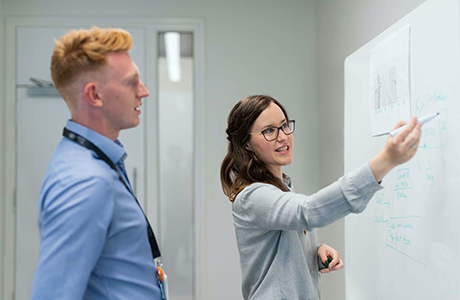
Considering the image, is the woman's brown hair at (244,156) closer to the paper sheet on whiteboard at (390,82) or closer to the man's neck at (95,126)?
the paper sheet on whiteboard at (390,82)

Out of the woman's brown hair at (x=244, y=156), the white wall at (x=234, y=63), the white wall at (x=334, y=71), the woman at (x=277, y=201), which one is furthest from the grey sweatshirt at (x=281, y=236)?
the white wall at (x=234, y=63)

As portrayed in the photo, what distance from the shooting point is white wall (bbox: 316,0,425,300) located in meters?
2.04

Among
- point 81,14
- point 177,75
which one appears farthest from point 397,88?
point 81,14

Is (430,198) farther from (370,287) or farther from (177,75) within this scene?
(177,75)

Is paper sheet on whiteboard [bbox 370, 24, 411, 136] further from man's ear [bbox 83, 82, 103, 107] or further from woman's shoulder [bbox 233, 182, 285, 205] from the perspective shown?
man's ear [bbox 83, 82, 103, 107]

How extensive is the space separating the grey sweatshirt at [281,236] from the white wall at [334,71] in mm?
1169

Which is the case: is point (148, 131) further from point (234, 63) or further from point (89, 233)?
point (89, 233)

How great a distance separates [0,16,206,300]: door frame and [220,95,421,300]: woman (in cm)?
149

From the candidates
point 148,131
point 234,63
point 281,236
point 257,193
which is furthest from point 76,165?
point 234,63

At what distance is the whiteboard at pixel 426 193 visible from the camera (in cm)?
94

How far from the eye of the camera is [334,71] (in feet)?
8.15

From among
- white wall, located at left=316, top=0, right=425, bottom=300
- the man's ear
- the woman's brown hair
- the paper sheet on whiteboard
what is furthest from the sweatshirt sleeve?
white wall, located at left=316, top=0, right=425, bottom=300

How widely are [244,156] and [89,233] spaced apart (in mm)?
662

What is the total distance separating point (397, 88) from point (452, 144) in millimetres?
292
